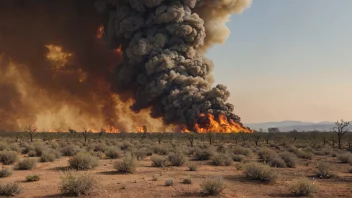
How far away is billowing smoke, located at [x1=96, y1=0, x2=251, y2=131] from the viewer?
63.6m

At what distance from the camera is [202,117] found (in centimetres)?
6438

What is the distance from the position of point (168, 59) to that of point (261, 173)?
48.2 meters

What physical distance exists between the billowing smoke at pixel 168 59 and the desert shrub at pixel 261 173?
152 feet

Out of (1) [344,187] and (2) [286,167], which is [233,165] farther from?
(1) [344,187]

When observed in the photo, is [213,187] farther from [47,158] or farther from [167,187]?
[47,158]

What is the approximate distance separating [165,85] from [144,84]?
7346 mm

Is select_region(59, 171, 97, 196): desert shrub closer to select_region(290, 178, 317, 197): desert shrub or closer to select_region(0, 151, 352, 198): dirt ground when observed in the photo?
select_region(0, 151, 352, 198): dirt ground

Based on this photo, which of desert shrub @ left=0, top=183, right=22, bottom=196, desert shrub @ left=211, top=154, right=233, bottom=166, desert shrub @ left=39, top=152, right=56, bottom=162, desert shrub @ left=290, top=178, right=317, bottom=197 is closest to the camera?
desert shrub @ left=0, top=183, right=22, bottom=196

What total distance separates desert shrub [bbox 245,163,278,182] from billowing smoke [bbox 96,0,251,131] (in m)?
46.4

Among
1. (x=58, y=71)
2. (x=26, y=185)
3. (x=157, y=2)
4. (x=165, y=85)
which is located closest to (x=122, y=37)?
(x=157, y=2)

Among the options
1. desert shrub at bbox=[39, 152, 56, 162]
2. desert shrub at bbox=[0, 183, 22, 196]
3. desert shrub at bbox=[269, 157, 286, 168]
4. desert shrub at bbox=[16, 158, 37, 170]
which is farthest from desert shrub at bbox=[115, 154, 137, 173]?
desert shrub at bbox=[269, 157, 286, 168]

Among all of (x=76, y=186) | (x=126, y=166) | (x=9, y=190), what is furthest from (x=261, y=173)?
(x=9, y=190)

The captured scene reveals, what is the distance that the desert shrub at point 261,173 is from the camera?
1547 cm

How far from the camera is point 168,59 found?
204 feet
